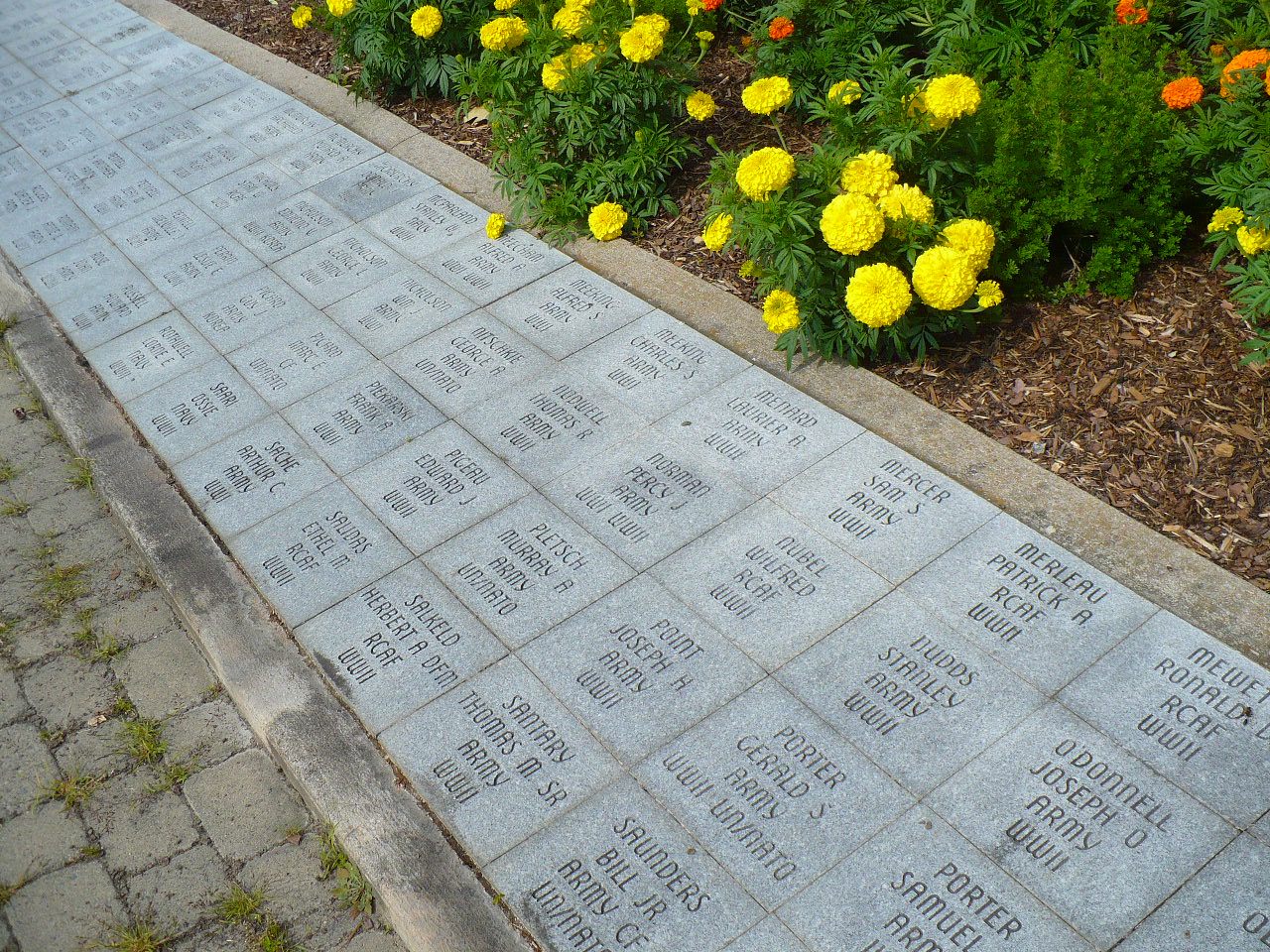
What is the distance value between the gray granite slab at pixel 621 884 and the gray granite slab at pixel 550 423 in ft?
5.45

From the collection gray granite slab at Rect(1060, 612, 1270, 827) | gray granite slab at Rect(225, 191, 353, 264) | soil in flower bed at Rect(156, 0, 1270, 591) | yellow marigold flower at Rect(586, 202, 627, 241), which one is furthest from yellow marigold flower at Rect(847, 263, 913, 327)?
gray granite slab at Rect(225, 191, 353, 264)

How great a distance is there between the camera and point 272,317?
18.6 feet

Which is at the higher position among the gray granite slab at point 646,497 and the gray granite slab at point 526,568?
the gray granite slab at point 646,497

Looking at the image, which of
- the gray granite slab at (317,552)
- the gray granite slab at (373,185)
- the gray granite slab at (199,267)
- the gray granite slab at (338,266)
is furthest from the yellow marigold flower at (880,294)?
the gray granite slab at (199,267)

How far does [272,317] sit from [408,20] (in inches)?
109

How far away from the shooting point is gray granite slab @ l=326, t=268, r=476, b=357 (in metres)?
5.36

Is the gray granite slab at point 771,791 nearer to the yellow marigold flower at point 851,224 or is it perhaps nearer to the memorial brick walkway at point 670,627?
the memorial brick walkway at point 670,627

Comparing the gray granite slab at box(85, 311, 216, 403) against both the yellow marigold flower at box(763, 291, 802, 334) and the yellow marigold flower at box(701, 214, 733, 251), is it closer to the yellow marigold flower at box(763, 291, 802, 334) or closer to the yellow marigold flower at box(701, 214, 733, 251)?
the yellow marigold flower at box(701, 214, 733, 251)

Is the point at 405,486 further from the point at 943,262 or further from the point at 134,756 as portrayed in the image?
the point at 943,262

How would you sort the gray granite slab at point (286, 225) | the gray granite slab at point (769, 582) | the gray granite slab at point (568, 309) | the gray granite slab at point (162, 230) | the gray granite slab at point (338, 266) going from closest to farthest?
the gray granite slab at point (769, 582) < the gray granite slab at point (568, 309) < the gray granite slab at point (338, 266) < the gray granite slab at point (286, 225) < the gray granite slab at point (162, 230)

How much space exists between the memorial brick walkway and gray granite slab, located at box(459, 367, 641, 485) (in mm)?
17

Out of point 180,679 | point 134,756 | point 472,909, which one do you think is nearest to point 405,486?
point 180,679

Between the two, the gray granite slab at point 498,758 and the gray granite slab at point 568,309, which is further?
the gray granite slab at point 568,309

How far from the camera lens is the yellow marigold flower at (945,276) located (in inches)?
164
